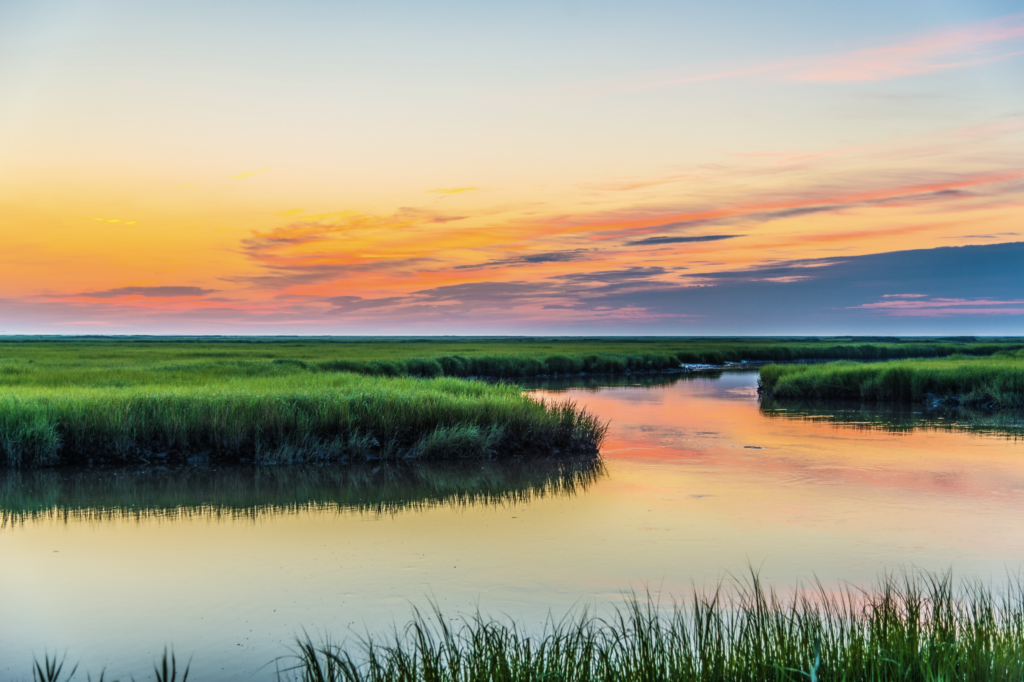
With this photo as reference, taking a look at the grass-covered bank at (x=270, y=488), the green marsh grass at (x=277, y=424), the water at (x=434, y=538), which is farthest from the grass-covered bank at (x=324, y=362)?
the water at (x=434, y=538)

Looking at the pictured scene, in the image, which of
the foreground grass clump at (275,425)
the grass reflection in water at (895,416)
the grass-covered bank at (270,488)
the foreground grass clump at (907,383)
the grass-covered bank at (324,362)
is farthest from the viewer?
the foreground grass clump at (907,383)

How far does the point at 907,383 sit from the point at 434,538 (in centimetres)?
2393

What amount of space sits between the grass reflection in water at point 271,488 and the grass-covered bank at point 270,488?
0.6 inches

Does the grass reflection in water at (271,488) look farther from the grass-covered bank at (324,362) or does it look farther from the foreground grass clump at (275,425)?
the grass-covered bank at (324,362)

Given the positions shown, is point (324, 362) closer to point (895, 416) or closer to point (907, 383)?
point (895, 416)

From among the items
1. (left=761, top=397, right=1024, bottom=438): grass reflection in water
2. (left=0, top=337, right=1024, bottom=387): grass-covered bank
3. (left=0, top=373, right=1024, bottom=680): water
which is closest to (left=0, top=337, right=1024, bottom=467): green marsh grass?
(left=0, top=373, right=1024, bottom=680): water

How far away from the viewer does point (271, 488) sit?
490 inches

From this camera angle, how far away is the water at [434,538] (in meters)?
6.84

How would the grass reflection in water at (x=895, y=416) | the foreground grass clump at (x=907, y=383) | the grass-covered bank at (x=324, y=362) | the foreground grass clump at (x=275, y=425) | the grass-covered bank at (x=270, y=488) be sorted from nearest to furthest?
the grass-covered bank at (x=270, y=488) → the foreground grass clump at (x=275, y=425) → the grass reflection in water at (x=895, y=416) → the grass-covered bank at (x=324, y=362) → the foreground grass clump at (x=907, y=383)

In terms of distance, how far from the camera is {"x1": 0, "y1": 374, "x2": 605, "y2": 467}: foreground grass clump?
13.7 metres

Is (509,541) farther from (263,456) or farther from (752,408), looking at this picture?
(752,408)

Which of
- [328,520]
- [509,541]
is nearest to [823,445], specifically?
[509,541]

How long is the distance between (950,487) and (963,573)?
5393 mm

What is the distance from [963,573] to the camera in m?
7.89
